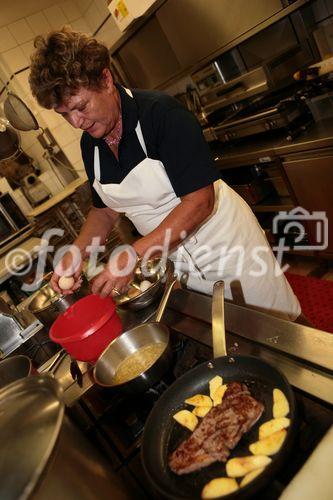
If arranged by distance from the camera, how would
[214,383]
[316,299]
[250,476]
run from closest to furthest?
1. [250,476]
2. [214,383]
3. [316,299]

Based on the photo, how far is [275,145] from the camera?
266cm

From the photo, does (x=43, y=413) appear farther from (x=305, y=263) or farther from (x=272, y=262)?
(x=305, y=263)

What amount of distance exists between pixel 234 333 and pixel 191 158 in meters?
0.64

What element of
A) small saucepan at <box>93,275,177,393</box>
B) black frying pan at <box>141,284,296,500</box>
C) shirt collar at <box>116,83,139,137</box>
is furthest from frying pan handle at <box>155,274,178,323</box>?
shirt collar at <box>116,83,139,137</box>

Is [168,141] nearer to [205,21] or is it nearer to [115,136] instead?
[115,136]

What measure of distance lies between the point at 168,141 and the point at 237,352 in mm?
784

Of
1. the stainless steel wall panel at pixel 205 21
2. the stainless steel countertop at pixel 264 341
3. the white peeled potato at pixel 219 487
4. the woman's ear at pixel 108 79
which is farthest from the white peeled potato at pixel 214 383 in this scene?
the stainless steel wall panel at pixel 205 21

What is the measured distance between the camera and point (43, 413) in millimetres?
583

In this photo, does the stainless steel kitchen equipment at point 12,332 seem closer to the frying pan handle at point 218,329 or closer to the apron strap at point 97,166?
the apron strap at point 97,166

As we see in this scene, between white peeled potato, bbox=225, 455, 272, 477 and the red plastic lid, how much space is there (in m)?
0.59

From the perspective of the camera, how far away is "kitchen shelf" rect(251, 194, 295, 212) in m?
2.95

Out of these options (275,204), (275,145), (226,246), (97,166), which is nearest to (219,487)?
(226,246)

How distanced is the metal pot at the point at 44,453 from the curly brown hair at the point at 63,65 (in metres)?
0.97

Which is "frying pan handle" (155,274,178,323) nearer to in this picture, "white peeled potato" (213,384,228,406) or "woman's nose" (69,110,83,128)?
"white peeled potato" (213,384,228,406)
